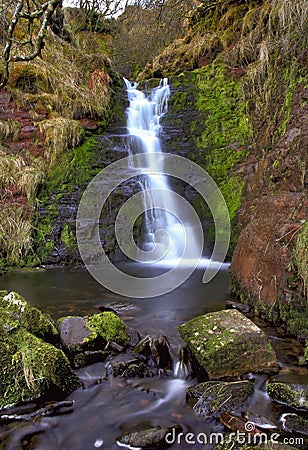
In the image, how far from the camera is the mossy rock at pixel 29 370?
211 cm

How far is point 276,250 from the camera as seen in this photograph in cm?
332

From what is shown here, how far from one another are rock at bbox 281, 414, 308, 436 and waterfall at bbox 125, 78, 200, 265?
4386 mm

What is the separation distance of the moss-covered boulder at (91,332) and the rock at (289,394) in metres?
1.26

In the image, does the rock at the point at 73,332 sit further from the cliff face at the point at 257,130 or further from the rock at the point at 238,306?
the cliff face at the point at 257,130

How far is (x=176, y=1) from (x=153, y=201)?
4.76 m

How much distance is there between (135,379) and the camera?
243 cm

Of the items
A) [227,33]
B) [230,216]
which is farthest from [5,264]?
[227,33]

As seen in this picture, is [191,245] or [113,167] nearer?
[191,245]

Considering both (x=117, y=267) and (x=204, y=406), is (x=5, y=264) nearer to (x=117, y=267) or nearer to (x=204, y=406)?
(x=117, y=267)

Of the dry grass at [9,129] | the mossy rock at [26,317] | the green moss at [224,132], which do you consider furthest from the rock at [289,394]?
the dry grass at [9,129]

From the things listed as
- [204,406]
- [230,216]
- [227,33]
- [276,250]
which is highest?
[227,33]

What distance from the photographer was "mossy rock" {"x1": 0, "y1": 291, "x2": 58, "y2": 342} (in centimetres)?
261

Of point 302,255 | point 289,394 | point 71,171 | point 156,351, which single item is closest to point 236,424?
point 289,394

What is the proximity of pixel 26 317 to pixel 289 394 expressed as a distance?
197 centimetres
